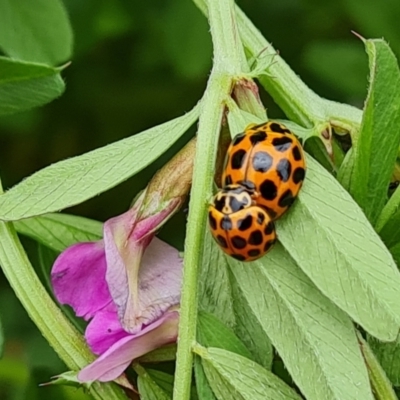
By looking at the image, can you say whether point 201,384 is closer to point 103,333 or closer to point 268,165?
point 103,333

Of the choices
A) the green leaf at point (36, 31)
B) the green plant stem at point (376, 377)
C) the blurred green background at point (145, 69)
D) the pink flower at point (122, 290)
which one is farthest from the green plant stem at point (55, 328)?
the blurred green background at point (145, 69)

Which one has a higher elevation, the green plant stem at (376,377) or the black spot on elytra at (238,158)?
the black spot on elytra at (238,158)

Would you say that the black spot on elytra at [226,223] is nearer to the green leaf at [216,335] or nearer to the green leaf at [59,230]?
the green leaf at [216,335]

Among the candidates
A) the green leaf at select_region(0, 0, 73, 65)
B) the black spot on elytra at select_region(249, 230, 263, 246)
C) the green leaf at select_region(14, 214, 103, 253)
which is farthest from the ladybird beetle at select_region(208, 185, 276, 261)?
the green leaf at select_region(0, 0, 73, 65)

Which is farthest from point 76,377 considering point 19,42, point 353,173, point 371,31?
point 371,31

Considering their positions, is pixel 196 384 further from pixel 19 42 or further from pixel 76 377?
pixel 19 42

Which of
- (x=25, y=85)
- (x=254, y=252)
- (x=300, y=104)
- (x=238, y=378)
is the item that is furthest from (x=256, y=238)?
(x=25, y=85)
